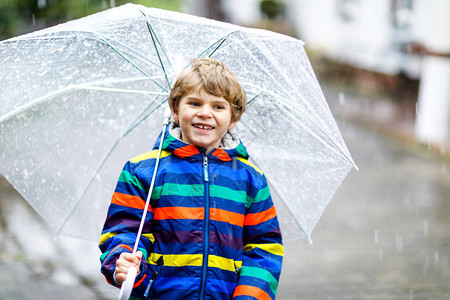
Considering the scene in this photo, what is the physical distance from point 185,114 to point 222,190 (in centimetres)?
33

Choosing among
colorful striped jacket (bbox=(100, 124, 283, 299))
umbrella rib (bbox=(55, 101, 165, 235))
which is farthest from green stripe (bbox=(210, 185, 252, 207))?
umbrella rib (bbox=(55, 101, 165, 235))

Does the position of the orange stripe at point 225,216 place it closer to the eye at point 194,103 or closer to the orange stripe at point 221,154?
the orange stripe at point 221,154

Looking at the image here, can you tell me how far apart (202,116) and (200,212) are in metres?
0.37

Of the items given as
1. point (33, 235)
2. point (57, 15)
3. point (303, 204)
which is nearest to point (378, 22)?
point (57, 15)

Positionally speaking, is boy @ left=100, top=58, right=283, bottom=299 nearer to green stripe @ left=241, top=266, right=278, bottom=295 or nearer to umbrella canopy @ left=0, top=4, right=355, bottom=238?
green stripe @ left=241, top=266, right=278, bottom=295

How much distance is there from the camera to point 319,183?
9.36ft

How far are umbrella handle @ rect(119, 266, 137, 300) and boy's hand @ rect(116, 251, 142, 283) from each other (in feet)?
0.30

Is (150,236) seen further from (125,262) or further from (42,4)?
(42,4)

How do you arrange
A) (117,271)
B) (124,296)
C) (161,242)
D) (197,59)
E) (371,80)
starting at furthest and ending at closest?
(371,80)
(197,59)
(161,242)
(117,271)
(124,296)

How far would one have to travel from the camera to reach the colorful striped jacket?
7.34ft

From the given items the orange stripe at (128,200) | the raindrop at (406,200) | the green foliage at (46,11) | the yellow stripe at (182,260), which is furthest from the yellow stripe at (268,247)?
the green foliage at (46,11)

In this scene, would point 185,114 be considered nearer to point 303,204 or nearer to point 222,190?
point 222,190

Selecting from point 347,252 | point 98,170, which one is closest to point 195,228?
point 98,170

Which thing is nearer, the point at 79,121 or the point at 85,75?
the point at 85,75
